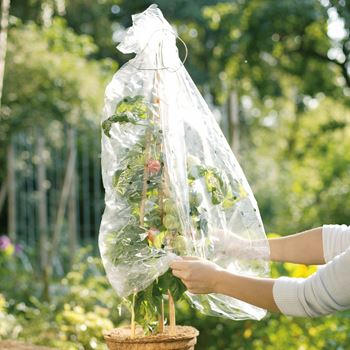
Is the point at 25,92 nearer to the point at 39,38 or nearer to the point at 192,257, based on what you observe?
the point at 39,38

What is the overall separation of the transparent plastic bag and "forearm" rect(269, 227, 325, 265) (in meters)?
0.09

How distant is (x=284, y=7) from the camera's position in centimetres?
676

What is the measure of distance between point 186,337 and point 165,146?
59cm

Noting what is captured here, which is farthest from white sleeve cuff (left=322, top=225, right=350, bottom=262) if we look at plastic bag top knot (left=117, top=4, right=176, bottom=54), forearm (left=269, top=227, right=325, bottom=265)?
plastic bag top knot (left=117, top=4, right=176, bottom=54)

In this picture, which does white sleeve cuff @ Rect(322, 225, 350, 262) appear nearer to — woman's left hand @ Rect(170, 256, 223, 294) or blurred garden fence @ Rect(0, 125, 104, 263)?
woman's left hand @ Rect(170, 256, 223, 294)

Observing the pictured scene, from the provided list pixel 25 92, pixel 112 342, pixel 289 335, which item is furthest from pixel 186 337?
pixel 25 92

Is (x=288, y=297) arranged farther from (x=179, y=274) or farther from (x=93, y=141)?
(x=93, y=141)

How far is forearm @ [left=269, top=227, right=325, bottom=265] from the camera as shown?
8.09ft

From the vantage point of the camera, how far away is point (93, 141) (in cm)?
725

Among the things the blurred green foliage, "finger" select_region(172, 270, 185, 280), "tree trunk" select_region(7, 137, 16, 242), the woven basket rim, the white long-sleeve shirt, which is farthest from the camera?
"tree trunk" select_region(7, 137, 16, 242)

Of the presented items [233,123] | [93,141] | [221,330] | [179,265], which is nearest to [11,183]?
[93,141]

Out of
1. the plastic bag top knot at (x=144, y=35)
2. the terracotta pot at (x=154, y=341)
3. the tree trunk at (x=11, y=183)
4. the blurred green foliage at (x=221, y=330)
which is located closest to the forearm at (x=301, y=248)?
the terracotta pot at (x=154, y=341)

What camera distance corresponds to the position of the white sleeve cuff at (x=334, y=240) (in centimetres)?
241

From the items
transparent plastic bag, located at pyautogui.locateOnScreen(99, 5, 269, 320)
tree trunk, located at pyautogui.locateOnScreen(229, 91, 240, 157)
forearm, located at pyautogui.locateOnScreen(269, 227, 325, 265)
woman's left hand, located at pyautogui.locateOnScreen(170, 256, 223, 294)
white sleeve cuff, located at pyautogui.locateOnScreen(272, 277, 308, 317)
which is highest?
tree trunk, located at pyautogui.locateOnScreen(229, 91, 240, 157)
